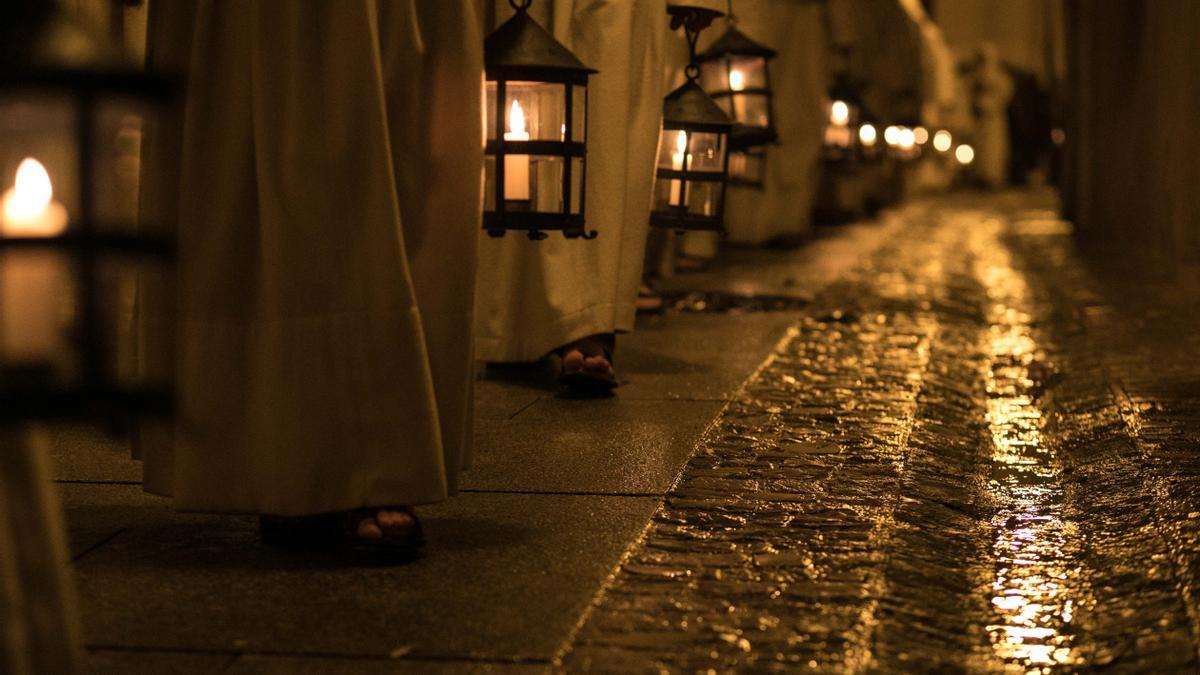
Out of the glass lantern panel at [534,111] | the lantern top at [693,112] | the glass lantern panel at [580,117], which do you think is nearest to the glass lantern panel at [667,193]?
the lantern top at [693,112]

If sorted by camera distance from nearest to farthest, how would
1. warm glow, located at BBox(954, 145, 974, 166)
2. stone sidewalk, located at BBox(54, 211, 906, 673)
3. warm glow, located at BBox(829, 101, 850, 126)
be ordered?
stone sidewalk, located at BBox(54, 211, 906, 673), warm glow, located at BBox(829, 101, 850, 126), warm glow, located at BBox(954, 145, 974, 166)

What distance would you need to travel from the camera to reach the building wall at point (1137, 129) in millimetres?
9555

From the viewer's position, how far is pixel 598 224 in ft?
17.9

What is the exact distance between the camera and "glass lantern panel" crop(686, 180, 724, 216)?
229 inches

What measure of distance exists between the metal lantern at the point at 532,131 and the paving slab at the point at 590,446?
565mm

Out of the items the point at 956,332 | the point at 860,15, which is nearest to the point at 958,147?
the point at 860,15

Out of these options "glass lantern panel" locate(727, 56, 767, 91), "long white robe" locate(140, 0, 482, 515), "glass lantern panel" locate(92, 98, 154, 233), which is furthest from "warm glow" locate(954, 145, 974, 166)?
"glass lantern panel" locate(92, 98, 154, 233)

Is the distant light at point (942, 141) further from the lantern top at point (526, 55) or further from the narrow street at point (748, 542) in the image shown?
the lantern top at point (526, 55)

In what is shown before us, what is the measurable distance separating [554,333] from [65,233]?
386 centimetres

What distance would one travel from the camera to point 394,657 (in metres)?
2.60

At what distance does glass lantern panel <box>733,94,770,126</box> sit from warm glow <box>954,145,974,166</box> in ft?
125

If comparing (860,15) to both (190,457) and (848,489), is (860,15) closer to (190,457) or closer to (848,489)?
(848,489)

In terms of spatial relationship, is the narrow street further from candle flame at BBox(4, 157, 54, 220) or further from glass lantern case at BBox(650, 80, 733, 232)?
candle flame at BBox(4, 157, 54, 220)

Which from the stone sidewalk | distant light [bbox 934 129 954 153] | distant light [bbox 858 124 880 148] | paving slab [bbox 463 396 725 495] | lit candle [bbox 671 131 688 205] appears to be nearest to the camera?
the stone sidewalk
